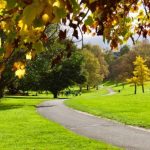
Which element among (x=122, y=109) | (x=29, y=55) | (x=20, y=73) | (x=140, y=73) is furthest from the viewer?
(x=140, y=73)

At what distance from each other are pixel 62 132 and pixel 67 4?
1605 cm

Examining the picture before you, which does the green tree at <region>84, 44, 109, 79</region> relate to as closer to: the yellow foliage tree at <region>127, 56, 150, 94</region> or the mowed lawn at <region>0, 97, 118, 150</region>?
the yellow foliage tree at <region>127, 56, 150, 94</region>

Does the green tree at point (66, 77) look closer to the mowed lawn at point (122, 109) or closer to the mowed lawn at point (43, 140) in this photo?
the mowed lawn at point (122, 109)

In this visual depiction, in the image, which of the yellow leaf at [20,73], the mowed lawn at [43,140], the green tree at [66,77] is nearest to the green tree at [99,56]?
the green tree at [66,77]

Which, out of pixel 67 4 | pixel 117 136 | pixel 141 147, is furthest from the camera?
pixel 117 136

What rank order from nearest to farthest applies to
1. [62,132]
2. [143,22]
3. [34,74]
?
[143,22], [62,132], [34,74]

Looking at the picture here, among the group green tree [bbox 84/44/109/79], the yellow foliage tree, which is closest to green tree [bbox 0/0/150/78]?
the yellow foliage tree

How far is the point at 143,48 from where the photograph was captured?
12588 centimetres

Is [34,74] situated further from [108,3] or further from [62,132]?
[108,3]

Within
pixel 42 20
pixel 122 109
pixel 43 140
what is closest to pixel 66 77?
pixel 122 109

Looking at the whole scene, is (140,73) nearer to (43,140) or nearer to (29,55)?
(43,140)

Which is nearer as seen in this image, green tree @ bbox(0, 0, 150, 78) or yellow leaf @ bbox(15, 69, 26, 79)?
green tree @ bbox(0, 0, 150, 78)

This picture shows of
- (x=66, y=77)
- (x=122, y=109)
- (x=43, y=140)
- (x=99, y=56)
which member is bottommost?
(x=43, y=140)

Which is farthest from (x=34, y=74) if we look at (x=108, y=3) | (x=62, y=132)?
(x=108, y=3)
